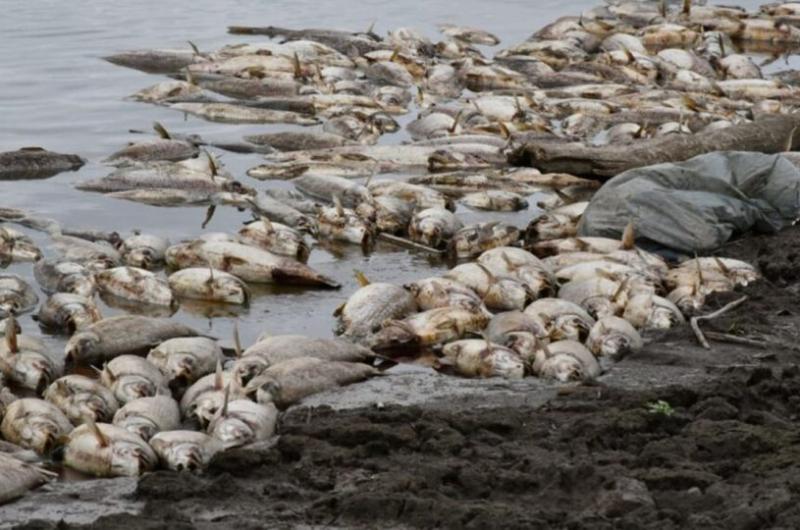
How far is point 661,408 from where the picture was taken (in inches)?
281

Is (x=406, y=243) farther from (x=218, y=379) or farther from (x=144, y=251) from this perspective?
(x=218, y=379)

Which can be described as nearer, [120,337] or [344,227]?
[120,337]

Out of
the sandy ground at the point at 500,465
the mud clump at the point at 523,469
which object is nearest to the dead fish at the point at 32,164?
the sandy ground at the point at 500,465

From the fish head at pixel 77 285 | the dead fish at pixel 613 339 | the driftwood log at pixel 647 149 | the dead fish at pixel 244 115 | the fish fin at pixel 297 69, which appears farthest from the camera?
the fish fin at pixel 297 69

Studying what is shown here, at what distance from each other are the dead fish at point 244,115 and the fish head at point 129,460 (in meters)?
8.76

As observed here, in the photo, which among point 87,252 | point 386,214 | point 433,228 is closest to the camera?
point 87,252

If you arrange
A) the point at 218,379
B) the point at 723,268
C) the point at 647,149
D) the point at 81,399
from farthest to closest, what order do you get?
the point at 647,149
the point at 723,268
the point at 218,379
the point at 81,399

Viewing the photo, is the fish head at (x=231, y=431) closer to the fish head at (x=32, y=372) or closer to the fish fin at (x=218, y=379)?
the fish fin at (x=218, y=379)

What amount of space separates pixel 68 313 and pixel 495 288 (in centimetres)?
249

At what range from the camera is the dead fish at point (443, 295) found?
9.12 metres

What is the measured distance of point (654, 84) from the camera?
18016 mm

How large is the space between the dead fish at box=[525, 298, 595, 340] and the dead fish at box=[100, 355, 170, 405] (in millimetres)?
2233

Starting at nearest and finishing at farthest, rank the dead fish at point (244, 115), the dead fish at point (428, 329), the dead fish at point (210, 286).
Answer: the dead fish at point (428, 329), the dead fish at point (210, 286), the dead fish at point (244, 115)

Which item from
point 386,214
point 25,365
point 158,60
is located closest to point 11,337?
point 25,365
